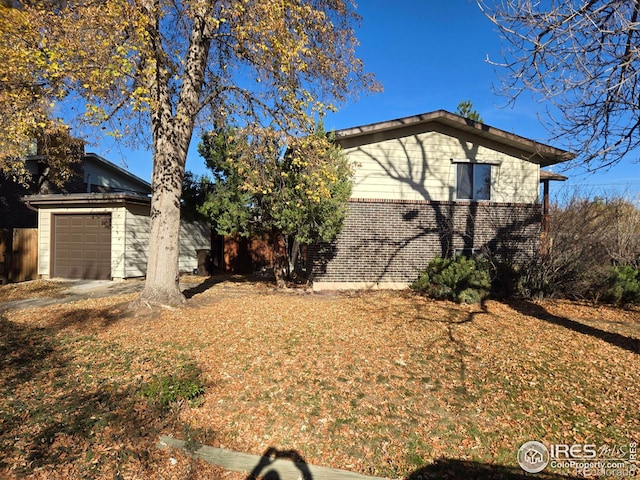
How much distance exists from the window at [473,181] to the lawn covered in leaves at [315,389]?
525cm

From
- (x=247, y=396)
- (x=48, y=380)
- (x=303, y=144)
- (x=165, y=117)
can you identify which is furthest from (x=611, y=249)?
(x=48, y=380)

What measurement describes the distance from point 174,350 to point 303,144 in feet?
15.3

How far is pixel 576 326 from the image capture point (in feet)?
23.3

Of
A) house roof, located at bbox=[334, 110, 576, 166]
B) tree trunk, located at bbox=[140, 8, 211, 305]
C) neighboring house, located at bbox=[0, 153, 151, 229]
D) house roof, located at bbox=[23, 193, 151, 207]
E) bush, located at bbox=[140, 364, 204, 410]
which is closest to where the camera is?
bush, located at bbox=[140, 364, 204, 410]

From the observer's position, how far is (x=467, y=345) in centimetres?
598

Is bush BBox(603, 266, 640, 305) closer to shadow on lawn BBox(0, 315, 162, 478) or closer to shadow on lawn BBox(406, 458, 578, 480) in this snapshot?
shadow on lawn BBox(406, 458, 578, 480)

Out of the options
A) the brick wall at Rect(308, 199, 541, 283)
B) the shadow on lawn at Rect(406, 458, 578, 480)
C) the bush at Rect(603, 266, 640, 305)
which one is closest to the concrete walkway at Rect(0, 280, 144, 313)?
the brick wall at Rect(308, 199, 541, 283)

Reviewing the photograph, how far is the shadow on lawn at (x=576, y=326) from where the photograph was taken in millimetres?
6132

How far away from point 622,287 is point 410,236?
5.22 meters

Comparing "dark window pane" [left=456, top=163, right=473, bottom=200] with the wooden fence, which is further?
the wooden fence

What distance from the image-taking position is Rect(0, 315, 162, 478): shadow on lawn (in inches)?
134

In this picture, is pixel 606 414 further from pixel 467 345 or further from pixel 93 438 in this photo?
pixel 93 438

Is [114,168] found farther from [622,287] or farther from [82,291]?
[622,287]

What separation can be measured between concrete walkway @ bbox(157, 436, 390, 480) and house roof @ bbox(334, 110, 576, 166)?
8.75 m
